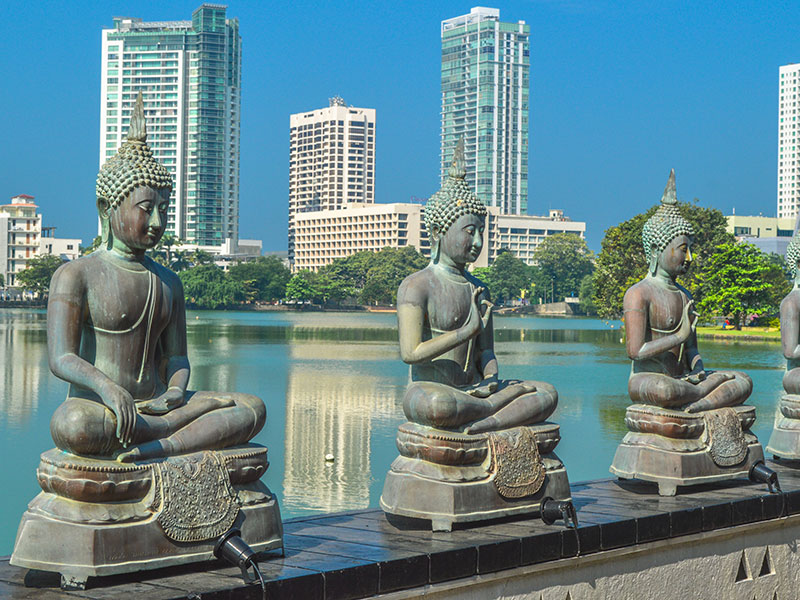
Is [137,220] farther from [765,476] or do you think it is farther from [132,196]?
[765,476]

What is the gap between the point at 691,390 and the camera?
7336 mm

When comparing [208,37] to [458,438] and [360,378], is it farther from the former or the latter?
[458,438]

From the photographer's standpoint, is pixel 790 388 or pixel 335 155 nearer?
pixel 790 388

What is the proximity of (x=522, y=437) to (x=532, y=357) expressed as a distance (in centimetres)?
2857

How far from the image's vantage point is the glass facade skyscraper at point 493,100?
169 m

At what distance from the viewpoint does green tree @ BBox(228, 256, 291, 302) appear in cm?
9531

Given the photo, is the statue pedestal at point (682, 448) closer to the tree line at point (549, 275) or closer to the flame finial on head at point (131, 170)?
the flame finial on head at point (131, 170)

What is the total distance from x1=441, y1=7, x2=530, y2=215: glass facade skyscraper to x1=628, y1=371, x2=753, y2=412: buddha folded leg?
160265 millimetres

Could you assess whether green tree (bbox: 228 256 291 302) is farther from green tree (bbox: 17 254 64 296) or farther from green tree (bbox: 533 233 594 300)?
green tree (bbox: 533 233 594 300)

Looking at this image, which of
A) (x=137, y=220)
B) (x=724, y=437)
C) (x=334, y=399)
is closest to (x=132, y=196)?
(x=137, y=220)

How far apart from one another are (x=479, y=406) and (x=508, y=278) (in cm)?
9777

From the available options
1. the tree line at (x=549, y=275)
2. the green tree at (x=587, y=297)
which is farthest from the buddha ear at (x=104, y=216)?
the green tree at (x=587, y=297)

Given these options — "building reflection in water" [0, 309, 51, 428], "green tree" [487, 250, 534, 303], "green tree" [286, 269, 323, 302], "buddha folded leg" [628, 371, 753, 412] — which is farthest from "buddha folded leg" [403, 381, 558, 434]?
"green tree" [487, 250, 534, 303]

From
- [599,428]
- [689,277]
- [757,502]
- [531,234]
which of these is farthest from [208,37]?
[757,502]
